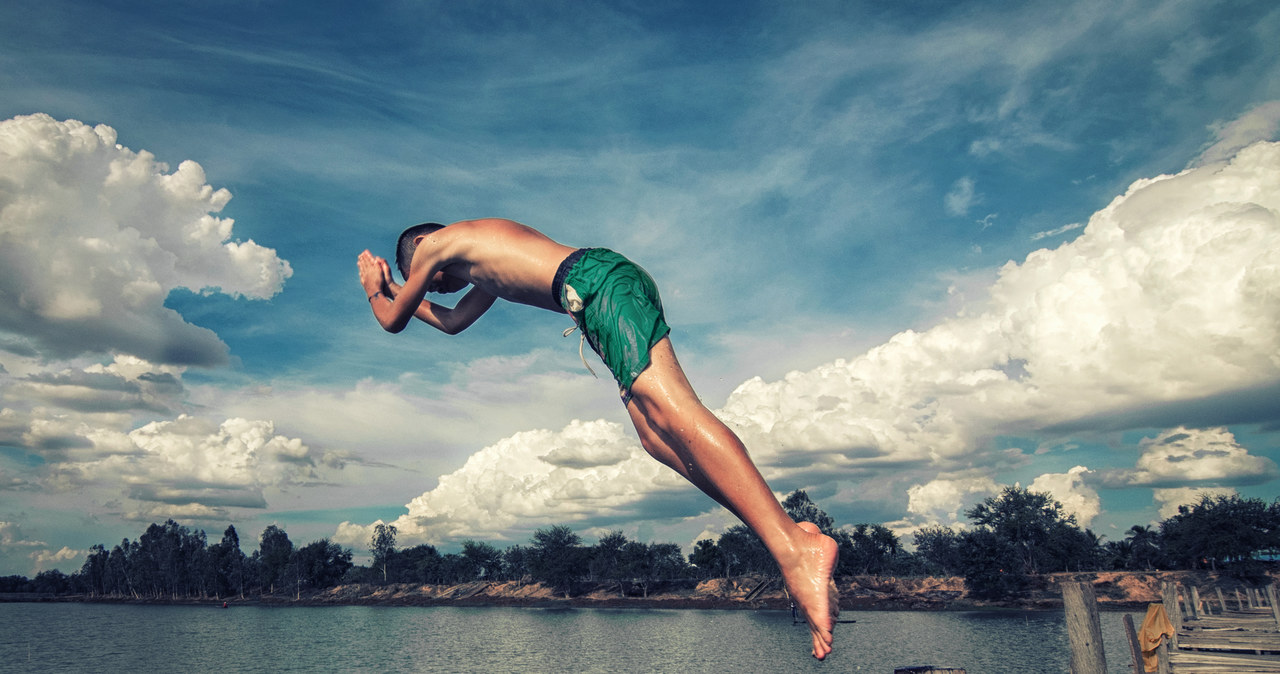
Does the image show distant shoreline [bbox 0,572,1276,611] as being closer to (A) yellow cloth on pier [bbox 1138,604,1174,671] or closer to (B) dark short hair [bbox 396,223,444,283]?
(A) yellow cloth on pier [bbox 1138,604,1174,671]

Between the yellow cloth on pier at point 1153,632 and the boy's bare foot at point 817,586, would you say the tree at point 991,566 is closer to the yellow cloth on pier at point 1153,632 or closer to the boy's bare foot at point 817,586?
the yellow cloth on pier at point 1153,632

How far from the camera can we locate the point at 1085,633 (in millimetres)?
7207

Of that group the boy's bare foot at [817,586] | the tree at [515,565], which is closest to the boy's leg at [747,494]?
the boy's bare foot at [817,586]

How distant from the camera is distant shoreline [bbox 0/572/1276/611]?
84.1 m

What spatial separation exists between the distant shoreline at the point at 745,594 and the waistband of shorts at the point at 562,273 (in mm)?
60398

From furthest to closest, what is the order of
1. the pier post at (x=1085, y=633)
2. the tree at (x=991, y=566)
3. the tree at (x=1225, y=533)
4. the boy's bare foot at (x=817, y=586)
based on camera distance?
1. the tree at (x=991, y=566)
2. the tree at (x=1225, y=533)
3. the pier post at (x=1085, y=633)
4. the boy's bare foot at (x=817, y=586)

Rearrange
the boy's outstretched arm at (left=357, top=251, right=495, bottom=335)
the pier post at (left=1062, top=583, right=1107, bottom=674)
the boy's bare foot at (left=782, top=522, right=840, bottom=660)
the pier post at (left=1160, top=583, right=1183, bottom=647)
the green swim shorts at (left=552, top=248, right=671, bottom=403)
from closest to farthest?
the boy's bare foot at (left=782, top=522, right=840, bottom=660)
the green swim shorts at (left=552, top=248, right=671, bottom=403)
the boy's outstretched arm at (left=357, top=251, right=495, bottom=335)
the pier post at (left=1062, top=583, right=1107, bottom=674)
the pier post at (left=1160, top=583, right=1183, bottom=647)

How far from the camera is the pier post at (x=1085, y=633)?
281 inches

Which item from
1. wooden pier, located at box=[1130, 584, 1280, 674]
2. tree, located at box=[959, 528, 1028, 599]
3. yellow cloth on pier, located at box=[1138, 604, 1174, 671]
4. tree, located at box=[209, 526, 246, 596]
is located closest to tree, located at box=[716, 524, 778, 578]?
tree, located at box=[959, 528, 1028, 599]

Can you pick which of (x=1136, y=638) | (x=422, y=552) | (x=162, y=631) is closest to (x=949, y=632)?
(x=1136, y=638)

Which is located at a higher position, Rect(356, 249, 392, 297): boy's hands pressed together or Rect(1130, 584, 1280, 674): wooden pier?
Rect(356, 249, 392, 297): boy's hands pressed together

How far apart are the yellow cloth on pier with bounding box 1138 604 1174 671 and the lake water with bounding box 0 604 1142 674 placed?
2538 cm

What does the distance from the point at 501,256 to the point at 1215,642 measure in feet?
86.8

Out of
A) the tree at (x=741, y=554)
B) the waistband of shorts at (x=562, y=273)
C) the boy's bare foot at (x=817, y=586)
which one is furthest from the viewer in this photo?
the tree at (x=741, y=554)
